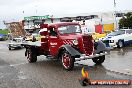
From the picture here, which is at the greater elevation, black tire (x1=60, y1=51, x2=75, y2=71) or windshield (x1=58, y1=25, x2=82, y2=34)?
windshield (x1=58, y1=25, x2=82, y2=34)

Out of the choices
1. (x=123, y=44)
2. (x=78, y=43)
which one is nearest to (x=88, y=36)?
(x=78, y=43)

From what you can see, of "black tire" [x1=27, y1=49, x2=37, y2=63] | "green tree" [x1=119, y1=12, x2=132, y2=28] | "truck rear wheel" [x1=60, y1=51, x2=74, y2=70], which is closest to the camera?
"truck rear wheel" [x1=60, y1=51, x2=74, y2=70]

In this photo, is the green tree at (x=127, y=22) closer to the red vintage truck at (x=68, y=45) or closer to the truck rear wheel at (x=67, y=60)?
the red vintage truck at (x=68, y=45)

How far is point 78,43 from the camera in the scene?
49.5 feet

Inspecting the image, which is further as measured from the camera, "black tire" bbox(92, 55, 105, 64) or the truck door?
"black tire" bbox(92, 55, 105, 64)

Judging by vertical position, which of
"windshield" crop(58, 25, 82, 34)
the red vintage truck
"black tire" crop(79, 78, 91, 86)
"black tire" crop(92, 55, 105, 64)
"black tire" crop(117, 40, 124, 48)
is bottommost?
"black tire" crop(117, 40, 124, 48)

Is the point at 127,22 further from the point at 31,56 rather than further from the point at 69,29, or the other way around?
the point at 69,29

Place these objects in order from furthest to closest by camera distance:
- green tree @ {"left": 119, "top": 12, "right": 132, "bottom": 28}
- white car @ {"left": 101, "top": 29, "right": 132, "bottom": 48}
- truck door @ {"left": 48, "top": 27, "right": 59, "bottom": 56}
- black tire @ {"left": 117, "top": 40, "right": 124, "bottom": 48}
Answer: green tree @ {"left": 119, "top": 12, "right": 132, "bottom": 28} → black tire @ {"left": 117, "top": 40, "right": 124, "bottom": 48} → white car @ {"left": 101, "top": 29, "right": 132, "bottom": 48} → truck door @ {"left": 48, "top": 27, "right": 59, "bottom": 56}

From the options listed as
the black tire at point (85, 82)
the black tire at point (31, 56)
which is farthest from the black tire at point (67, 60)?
the black tire at point (31, 56)

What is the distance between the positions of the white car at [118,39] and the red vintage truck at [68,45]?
9405mm

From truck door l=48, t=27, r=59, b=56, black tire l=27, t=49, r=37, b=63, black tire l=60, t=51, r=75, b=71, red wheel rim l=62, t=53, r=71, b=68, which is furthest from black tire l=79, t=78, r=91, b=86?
black tire l=27, t=49, r=37, b=63

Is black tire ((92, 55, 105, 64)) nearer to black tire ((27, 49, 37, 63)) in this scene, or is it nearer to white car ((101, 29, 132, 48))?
black tire ((27, 49, 37, 63))

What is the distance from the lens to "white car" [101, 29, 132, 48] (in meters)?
26.3

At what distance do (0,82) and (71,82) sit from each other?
287cm
